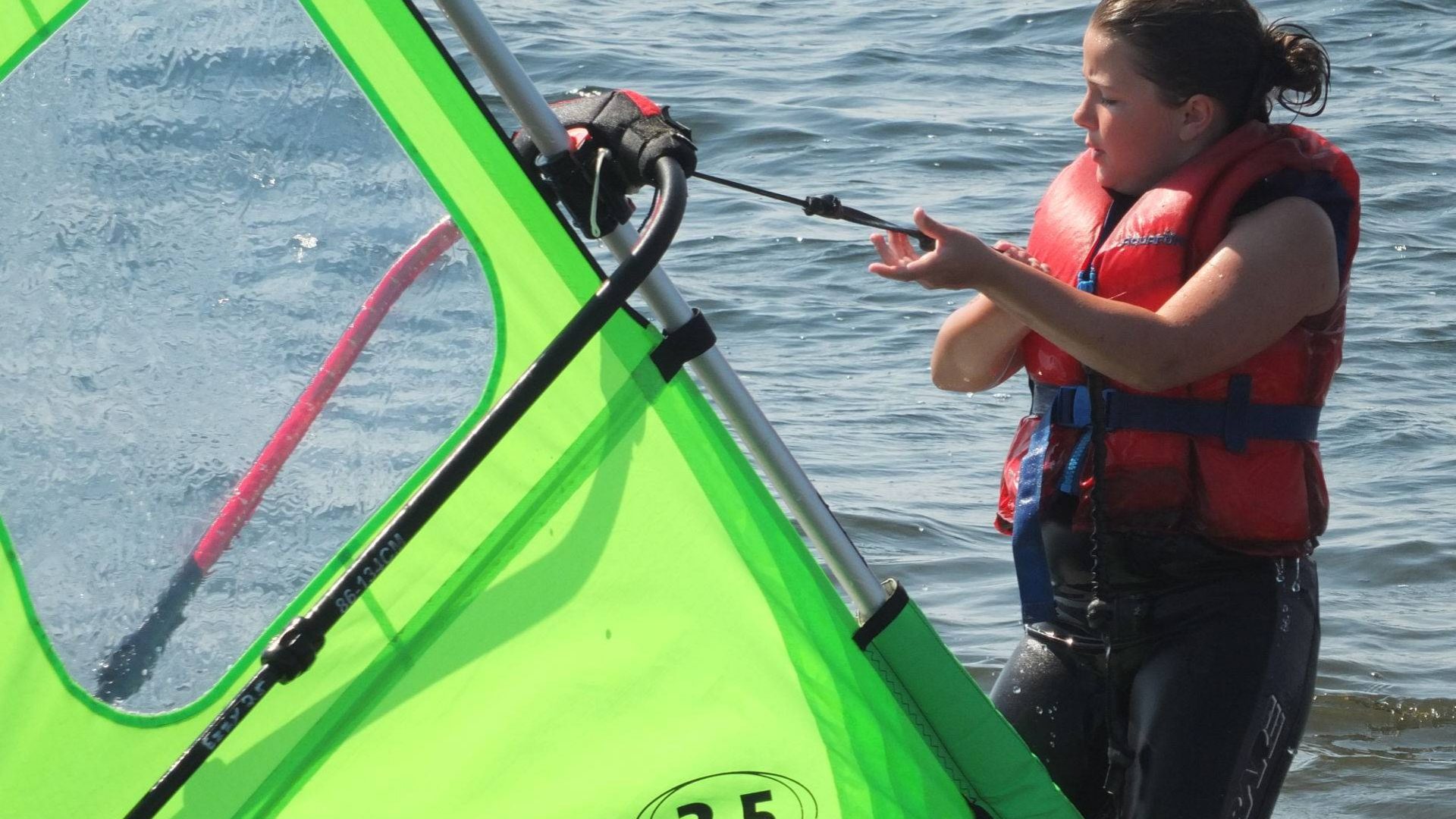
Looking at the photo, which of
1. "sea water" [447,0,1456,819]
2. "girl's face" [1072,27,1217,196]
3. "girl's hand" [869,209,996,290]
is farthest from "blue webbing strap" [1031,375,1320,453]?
"sea water" [447,0,1456,819]

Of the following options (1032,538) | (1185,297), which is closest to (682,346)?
(1185,297)

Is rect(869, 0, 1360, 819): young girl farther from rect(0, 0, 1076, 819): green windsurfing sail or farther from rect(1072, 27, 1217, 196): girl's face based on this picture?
rect(0, 0, 1076, 819): green windsurfing sail

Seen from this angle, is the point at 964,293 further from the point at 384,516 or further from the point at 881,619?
the point at 384,516

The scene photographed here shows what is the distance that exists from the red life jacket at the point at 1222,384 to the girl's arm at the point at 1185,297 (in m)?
0.09

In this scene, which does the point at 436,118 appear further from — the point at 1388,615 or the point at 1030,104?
the point at 1030,104

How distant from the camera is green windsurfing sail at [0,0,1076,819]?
173cm

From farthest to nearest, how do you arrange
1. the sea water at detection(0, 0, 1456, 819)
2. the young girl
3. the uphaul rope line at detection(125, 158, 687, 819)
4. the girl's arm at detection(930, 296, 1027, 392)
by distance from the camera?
the sea water at detection(0, 0, 1456, 819) → the girl's arm at detection(930, 296, 1027, 392) → the young girl → the uphaul rope line at detection(125, 158, 687, 819)

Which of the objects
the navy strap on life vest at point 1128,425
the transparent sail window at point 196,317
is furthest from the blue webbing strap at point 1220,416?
the transparent sail window at point 196,317

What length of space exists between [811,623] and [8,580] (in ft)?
2.80

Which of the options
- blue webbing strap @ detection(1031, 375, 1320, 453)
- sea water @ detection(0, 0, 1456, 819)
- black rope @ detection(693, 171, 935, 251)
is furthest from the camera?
sea water @ detection(0, 0, 1456, 819)

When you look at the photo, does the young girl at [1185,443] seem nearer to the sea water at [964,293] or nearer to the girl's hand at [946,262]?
the girl's hand at [946,262]

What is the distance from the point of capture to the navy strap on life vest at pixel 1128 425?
2.46 meters

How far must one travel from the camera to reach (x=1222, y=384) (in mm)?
2453

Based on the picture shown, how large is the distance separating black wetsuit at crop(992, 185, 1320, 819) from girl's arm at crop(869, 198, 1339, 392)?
0.32ft
